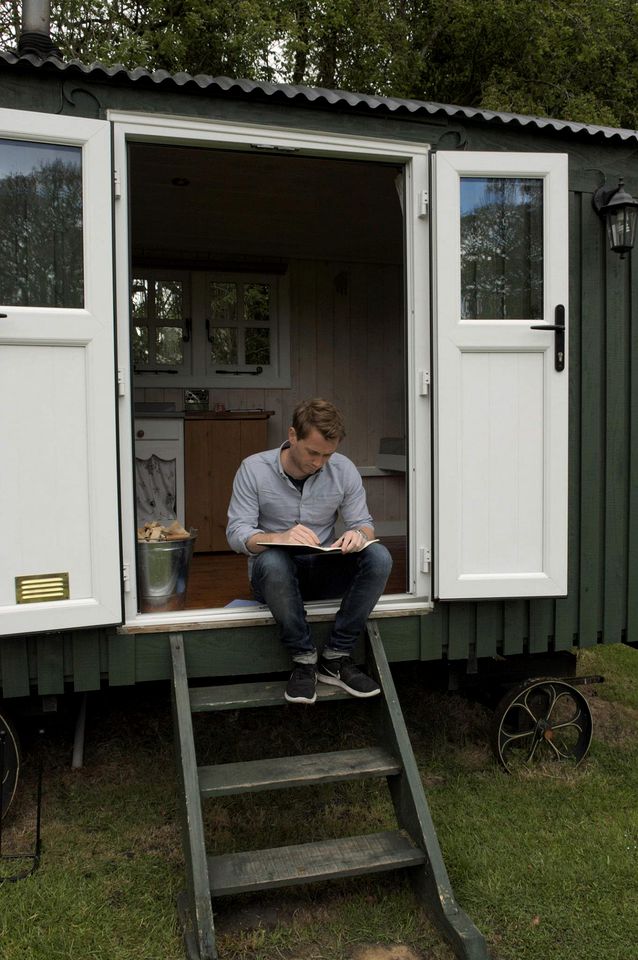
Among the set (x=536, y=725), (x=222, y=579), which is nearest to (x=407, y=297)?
(x=222, y=579)

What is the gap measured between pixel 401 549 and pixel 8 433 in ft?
9.90

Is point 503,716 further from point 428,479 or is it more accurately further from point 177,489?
point 177,489

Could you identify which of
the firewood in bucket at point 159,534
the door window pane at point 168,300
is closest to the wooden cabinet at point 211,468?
the door window pane at point 168,300

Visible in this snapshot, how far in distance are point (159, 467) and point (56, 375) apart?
99.5 inches

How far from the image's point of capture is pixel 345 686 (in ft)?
9.32

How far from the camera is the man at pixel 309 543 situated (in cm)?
278

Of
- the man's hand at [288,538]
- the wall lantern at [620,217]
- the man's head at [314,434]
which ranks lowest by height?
the man's hand at [288,538]

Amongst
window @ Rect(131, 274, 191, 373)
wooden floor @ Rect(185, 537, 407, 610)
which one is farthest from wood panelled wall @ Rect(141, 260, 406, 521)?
wooden floor @ Rect(185, 537, 407, 610)

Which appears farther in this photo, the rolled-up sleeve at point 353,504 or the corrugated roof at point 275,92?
the rolled-up sleeve at point 353,504

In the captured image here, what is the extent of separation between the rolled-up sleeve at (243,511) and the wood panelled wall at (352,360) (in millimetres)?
2749

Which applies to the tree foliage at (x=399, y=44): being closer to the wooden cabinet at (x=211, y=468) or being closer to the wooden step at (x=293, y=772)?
the wooden cabinet at (x=211, y=468)

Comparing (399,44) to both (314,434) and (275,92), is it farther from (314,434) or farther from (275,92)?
(314,434)

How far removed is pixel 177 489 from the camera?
5.18 metres

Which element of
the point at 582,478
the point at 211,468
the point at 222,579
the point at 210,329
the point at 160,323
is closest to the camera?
the point at 582,478
